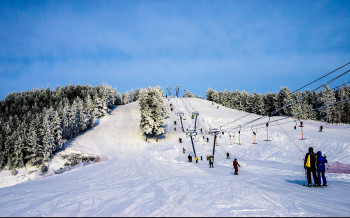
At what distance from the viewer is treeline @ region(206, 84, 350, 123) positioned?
252ft

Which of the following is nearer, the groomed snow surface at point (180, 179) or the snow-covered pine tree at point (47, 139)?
the groomed snow surface at point (180, 179)

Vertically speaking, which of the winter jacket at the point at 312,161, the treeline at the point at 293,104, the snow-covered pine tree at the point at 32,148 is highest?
the treeline at the point at 293,104

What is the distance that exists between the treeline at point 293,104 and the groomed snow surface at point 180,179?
2866 centimetres

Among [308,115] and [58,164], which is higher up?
[308,115]

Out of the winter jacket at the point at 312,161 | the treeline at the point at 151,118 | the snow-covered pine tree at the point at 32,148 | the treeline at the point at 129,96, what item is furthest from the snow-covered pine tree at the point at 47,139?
the treeline at the point at 129,96

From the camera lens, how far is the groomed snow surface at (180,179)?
252 inches

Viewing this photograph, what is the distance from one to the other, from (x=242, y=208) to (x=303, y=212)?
171cm

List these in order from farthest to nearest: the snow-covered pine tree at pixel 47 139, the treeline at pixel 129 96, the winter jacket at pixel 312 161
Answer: the treeline at pixel 129 96 → the snow-covered pine tree at pixel 47 139 → the winter jacket at pixel 312 161

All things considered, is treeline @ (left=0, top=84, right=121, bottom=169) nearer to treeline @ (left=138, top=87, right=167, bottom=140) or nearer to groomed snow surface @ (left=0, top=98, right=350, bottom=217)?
groomed snow surface @ (left=0, top=98, right=350, bottom=217)

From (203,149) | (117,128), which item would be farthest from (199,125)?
(117,128)

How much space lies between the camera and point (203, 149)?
47.0m

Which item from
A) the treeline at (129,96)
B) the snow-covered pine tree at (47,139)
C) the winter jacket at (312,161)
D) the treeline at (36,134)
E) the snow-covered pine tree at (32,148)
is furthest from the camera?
the treeline at (129,96)

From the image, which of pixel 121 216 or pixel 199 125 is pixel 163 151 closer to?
pixel 199 125

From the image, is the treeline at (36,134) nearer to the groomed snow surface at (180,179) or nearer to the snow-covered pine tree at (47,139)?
the snow-covered pine tree at (47,139)
